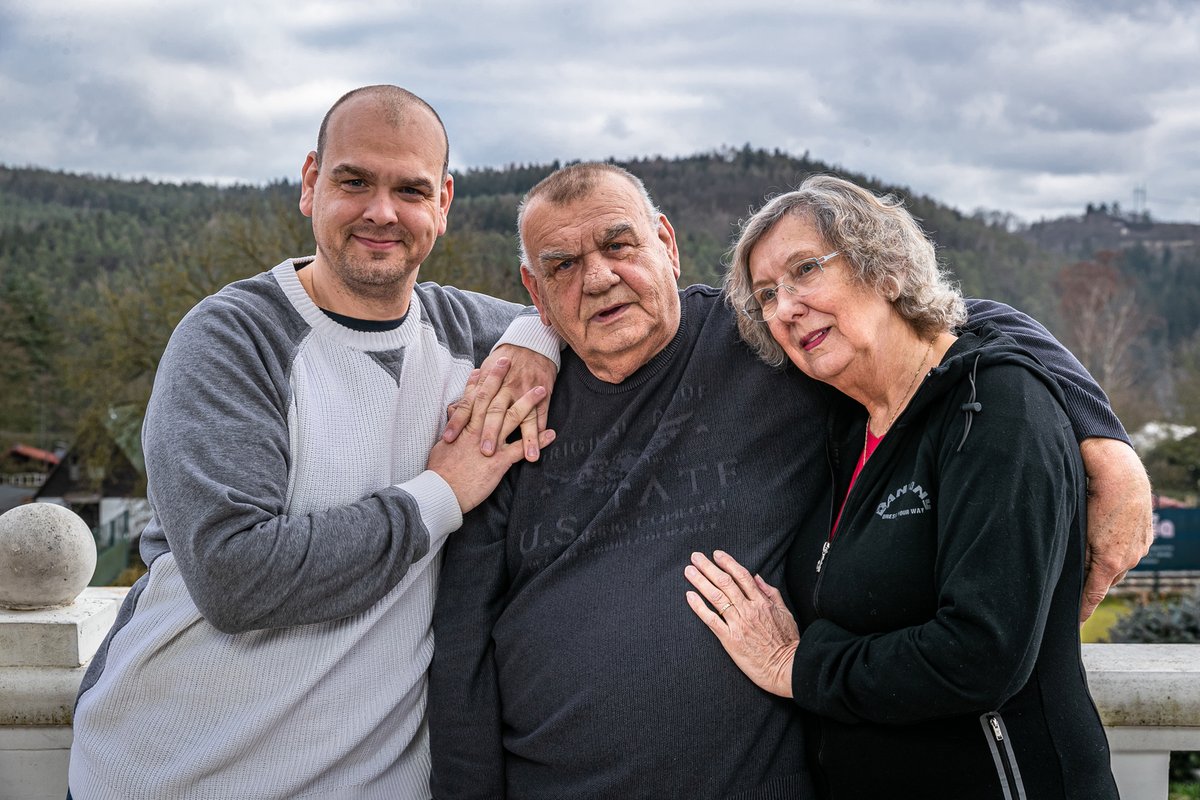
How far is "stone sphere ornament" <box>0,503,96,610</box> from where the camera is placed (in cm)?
271

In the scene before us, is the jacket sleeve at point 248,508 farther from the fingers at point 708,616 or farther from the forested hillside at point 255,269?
the forested hillside at point 255,269

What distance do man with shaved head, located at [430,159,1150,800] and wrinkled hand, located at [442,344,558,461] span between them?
0.07 m

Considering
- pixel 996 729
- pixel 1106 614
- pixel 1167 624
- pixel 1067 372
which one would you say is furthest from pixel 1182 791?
pixel 1106 614

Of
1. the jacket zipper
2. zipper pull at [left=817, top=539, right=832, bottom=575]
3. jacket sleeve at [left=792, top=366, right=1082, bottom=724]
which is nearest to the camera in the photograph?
jacket sleeve at [left=792, top=366, right=1082, bottom=724]

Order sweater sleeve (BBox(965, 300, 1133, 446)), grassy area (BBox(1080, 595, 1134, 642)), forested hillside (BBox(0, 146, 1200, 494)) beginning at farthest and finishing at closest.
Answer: grassy area (BBox(1080, 595, 1134, 642))
forested hillside (BBox(0, 146, 1200, 494))
sweater sleeve (BBox(965, 300, 1133, 446))

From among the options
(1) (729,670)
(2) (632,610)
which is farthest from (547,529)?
(1) (729,670)

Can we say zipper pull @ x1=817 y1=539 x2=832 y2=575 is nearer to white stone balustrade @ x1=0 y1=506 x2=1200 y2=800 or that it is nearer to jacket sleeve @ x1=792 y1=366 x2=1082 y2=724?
jacket sleeve @ x1=792 y1=366 x2=1082 y2=724

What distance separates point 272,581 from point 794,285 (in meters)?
1.28

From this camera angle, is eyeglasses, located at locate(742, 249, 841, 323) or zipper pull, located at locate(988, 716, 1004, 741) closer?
zipper pull, located at locate(988, 716, 1004, 741)

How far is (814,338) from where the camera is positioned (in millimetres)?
2143

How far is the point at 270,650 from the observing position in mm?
2086

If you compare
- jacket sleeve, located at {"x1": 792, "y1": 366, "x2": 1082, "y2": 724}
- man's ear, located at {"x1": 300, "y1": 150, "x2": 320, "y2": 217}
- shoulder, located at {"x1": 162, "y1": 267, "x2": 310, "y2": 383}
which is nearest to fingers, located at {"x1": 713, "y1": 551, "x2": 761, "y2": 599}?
jacket sleeve, located at {"x1": 792, "y1": 366, "x2": 1082, "y2": 724}

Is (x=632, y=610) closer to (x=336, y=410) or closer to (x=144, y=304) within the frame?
(x=336, y=410)

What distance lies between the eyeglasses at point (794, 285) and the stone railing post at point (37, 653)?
6.63 feet
